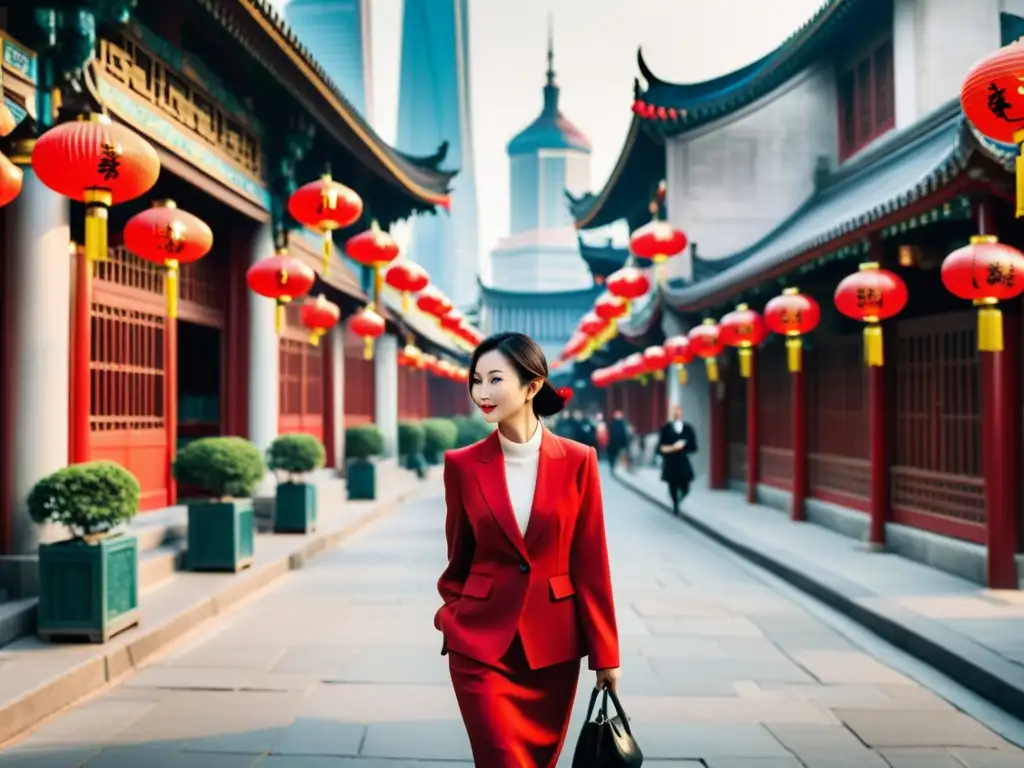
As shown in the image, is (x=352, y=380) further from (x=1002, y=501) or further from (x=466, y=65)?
→ (x=466, y=65)

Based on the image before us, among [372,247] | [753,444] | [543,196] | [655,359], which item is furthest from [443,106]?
[372,247]

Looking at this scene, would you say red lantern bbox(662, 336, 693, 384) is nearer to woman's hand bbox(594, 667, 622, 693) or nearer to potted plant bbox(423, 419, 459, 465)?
potted plant bbox(423, 419, 459, 465)

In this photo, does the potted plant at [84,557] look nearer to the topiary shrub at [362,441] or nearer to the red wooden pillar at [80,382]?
the red wooden pillar at [80,382]

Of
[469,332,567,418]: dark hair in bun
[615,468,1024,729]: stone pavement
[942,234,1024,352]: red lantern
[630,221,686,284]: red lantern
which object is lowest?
[615,468,1024,729]: stone pavement

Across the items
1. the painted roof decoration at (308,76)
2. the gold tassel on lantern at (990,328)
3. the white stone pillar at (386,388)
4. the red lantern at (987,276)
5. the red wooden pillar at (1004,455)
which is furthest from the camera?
the white stone pillar at (386,388)

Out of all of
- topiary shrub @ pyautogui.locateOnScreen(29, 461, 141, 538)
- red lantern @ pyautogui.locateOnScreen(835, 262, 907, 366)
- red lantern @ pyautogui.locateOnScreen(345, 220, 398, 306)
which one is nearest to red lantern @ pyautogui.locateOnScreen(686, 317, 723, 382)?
red lantern @ pyautogui.locateOnScreen(345, 220, 398, 306)

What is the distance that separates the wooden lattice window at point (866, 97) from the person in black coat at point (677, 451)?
641 centimetres

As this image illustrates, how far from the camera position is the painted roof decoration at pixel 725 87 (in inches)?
773

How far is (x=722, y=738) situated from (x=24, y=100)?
5719 mm

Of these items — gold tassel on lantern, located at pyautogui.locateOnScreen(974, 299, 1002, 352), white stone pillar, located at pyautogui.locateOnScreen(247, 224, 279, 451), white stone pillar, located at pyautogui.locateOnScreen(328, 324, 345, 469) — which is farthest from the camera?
white stone pillar, located at pyautogui.locateOnScreen(328, 324, 345, 469)

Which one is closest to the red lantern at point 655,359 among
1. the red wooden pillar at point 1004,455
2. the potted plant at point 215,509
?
the red wooden pillar at point 1004,455

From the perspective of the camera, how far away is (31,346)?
694 centimetres

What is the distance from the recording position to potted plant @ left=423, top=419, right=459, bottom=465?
83.5 ft

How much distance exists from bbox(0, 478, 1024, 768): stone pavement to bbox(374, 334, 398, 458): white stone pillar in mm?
12748
